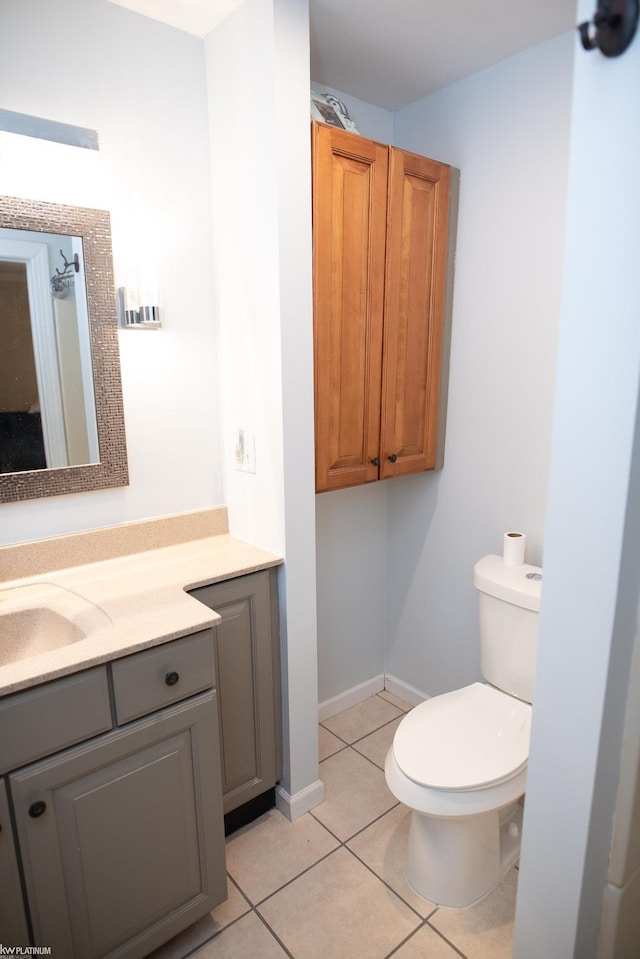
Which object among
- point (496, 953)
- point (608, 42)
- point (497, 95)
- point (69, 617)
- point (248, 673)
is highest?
point (497, 95)

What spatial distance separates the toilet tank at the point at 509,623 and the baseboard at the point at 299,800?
705mm

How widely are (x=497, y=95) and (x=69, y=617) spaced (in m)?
2.09

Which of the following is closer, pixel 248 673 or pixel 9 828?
pixel 9 828

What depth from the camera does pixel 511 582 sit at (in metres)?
1.79

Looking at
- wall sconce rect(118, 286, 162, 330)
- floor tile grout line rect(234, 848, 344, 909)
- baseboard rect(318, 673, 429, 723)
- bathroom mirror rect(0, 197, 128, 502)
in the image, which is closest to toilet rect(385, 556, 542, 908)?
floor tile grout line rect(234, 848, 344, 909)

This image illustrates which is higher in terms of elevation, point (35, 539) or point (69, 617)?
point (35, 539)

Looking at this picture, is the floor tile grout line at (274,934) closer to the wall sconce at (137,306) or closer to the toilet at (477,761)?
the toilet at (477,761)

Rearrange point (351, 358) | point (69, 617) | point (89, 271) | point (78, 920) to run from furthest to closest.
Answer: point (351, 358) < point (89, 271) < point (69, 617) < point (78, 920)

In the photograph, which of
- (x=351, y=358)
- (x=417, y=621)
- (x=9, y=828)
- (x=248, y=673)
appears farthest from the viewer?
(x=417, y=621)

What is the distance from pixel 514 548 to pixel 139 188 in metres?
1.64

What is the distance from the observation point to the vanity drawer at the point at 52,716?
1082 millimetres

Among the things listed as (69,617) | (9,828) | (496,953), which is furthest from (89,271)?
(496,953)

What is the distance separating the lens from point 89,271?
1.61 metres

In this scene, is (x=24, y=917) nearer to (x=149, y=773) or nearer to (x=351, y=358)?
(x=149, y=773)
